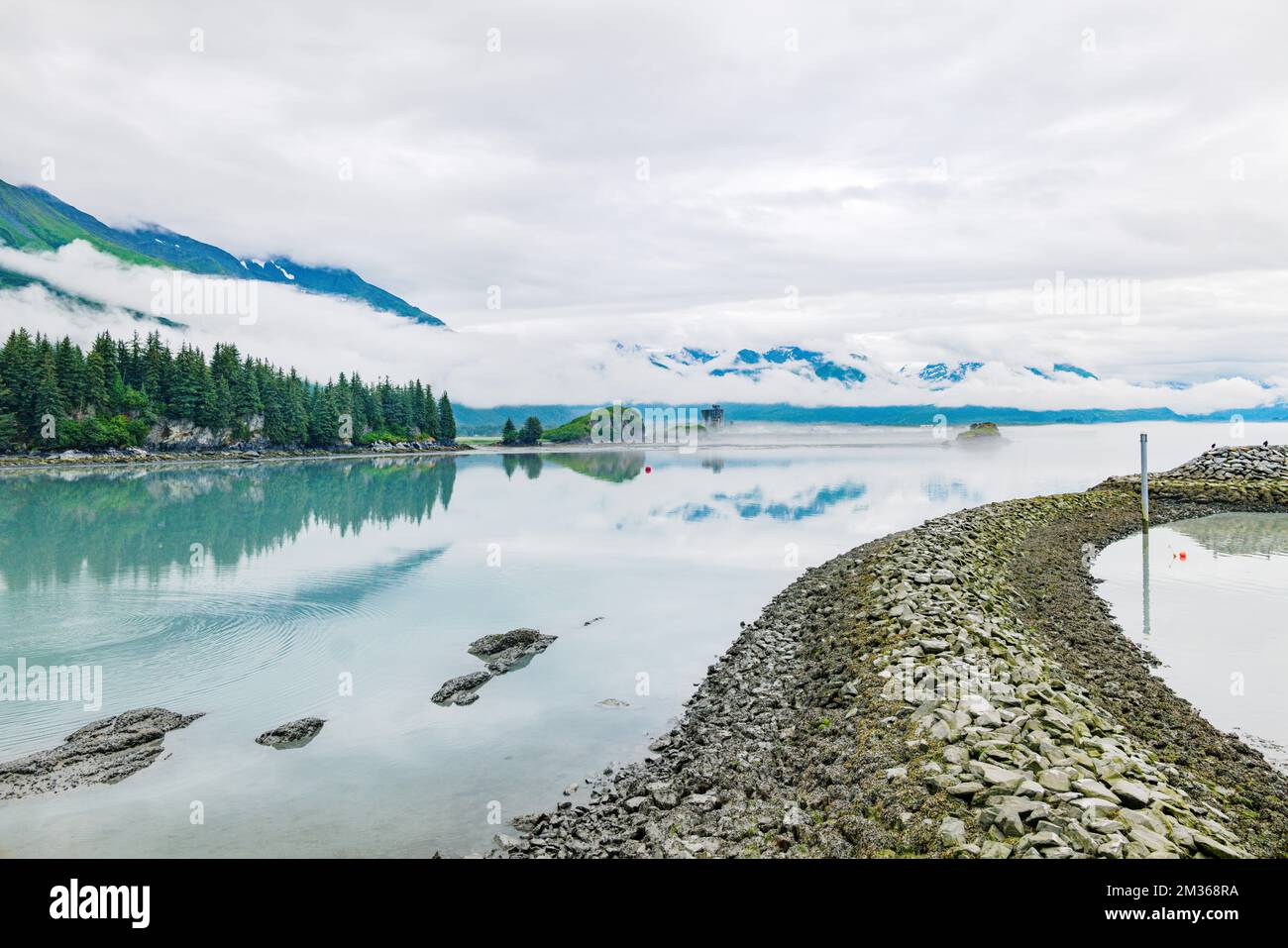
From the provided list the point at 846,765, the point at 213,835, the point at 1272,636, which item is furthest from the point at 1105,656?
the point at 213,835

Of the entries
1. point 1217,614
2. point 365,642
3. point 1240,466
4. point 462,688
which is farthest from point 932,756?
point 1240,466

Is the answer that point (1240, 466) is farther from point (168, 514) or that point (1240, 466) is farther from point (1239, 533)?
point (168, 514)

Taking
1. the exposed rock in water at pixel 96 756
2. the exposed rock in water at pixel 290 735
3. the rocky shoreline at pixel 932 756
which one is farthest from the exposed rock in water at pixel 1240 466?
the exposed rock in water at pixel 96 756

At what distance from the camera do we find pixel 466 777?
38.4 ft

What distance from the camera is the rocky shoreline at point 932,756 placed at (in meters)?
8.02

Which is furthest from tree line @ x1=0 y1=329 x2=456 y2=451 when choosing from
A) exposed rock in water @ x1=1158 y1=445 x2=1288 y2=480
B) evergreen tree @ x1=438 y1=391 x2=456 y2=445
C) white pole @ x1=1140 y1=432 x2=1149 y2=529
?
exposed rock in water @ x1=1158 y1=445 x2=1288 y2=480

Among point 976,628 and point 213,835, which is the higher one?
point 976,628

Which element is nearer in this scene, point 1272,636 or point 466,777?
point 466,777

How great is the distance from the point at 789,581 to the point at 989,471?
70.0 metres

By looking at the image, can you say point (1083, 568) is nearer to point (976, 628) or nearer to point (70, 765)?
point (976, 628)

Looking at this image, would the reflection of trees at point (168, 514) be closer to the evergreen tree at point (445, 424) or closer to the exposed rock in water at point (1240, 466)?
the exposed rock in water at point (1240, 466)

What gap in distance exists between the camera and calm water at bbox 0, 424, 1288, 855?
35.0ft

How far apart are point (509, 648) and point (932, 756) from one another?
11.7 metres
